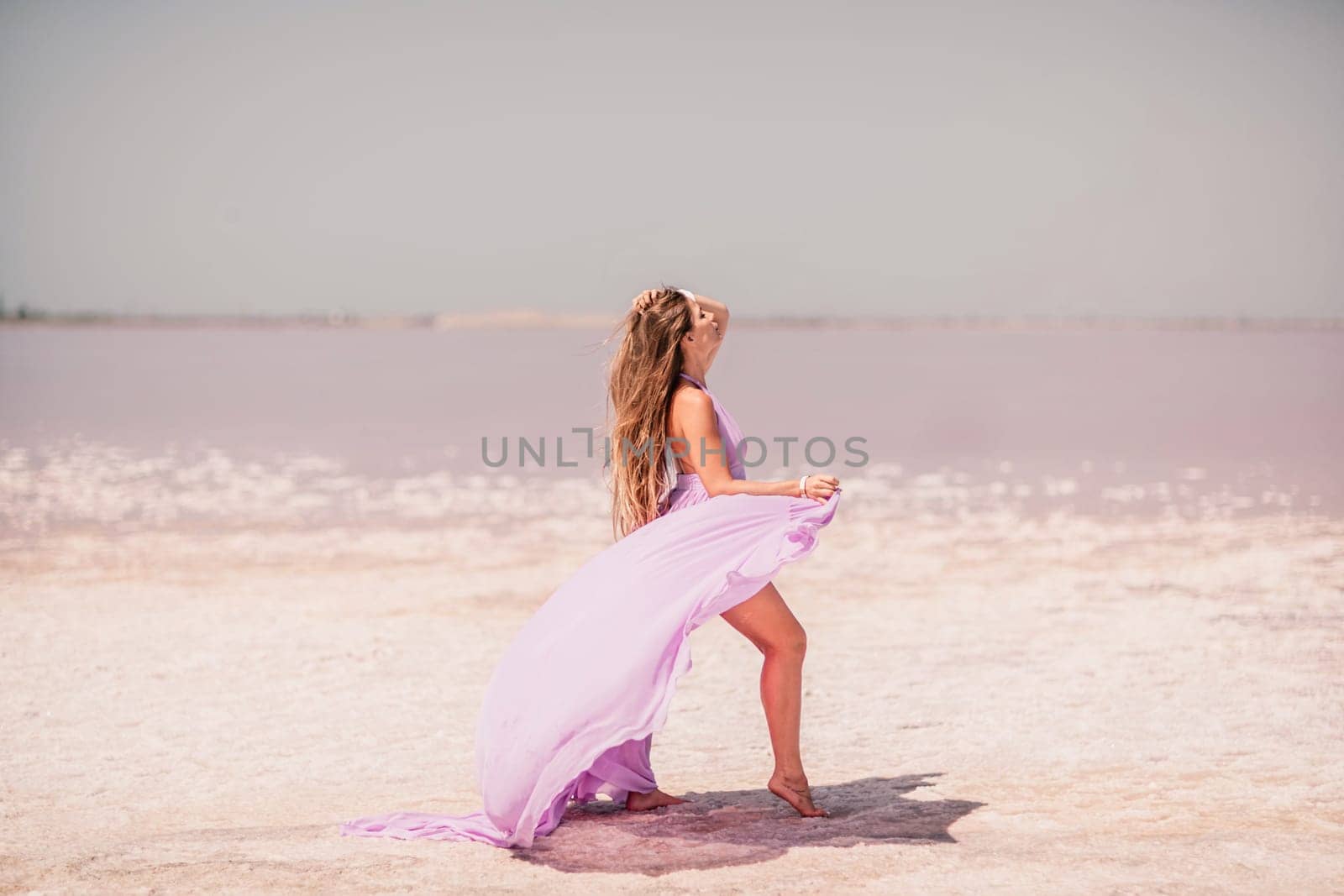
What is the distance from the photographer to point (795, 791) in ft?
17.1

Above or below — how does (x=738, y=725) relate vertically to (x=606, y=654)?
below

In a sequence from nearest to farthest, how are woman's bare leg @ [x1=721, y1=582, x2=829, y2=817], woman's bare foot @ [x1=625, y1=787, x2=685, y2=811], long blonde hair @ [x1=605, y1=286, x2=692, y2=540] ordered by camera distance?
woman's bare leg @ [x1=721, y1=582, x2=829, y2=817]
long blonde hair @ [x1=605, y1=286, x2=692, y2=540]
woman's bare foot @ [x1=625, y1=787, x2=685, y2=811]

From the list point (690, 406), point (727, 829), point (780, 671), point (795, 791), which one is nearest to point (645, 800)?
point (727, 829)

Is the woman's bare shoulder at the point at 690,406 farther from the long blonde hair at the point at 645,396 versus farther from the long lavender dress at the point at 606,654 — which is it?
the long lavender dress at the point at 606,654

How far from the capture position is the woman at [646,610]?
4695mm

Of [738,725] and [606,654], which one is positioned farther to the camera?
[738,725]

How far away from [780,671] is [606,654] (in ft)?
2.58

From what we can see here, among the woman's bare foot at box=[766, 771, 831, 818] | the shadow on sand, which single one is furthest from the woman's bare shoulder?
the shadow on sand

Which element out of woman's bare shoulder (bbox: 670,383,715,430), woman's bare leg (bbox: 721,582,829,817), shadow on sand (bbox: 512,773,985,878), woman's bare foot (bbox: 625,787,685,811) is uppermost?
woman's bare shoulder (bbox: 670,383,715,430)

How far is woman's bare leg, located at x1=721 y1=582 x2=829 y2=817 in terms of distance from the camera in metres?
5.12

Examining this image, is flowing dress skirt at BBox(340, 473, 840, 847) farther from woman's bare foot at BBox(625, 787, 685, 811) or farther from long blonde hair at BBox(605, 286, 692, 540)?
woman's bare foot at BBox(625, 787, 685, 811)

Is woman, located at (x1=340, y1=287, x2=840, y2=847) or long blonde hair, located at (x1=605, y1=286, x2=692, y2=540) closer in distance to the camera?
woman, located at (x1=340, y1=287, x2=840, y2=847)

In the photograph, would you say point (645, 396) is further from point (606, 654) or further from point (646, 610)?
point (606, 654)

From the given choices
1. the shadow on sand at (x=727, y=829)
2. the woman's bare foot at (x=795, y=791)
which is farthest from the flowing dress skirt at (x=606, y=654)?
the woman's bare foot at (x=795, y=791)
